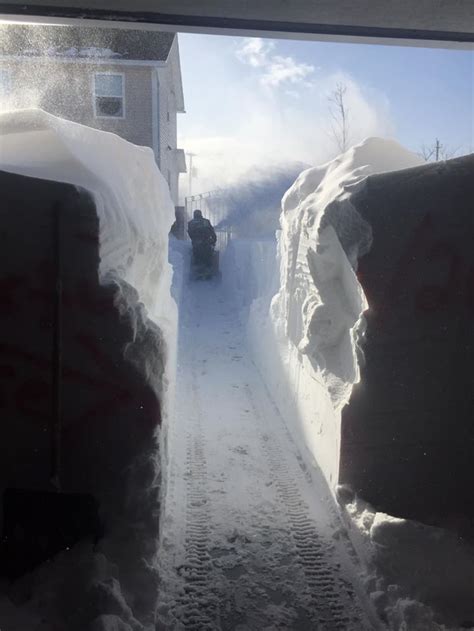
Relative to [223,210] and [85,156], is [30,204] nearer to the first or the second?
[85,156]

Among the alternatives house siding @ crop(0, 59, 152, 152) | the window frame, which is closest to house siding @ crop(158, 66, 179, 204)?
house siding @ crop(0, 59, 152, 152)

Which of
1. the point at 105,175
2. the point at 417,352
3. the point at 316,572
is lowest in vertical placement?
the point at 316,572

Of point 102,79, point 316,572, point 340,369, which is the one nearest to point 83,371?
point 316,572

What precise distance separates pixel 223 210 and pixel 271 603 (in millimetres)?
16782

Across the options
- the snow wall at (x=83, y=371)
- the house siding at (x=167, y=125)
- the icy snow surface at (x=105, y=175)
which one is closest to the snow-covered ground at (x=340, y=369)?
the snow wall at (x=83, y=371)

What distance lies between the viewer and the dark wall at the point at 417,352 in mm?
3350

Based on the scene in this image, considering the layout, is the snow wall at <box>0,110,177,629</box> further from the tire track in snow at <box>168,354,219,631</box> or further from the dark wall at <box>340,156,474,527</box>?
the dark wall at <box>340,156,474,527</box>

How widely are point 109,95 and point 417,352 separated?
859 centimetres

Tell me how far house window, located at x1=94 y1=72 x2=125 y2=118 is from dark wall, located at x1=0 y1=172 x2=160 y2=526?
680cm

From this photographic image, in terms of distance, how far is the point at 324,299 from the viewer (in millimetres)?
4504

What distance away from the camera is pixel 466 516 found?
3486 millimetres

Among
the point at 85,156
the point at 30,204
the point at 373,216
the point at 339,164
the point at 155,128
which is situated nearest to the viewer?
the point at 30,204

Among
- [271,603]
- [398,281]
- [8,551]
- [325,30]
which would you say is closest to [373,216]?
[398,281]

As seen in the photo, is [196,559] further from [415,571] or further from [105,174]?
[105,174]
